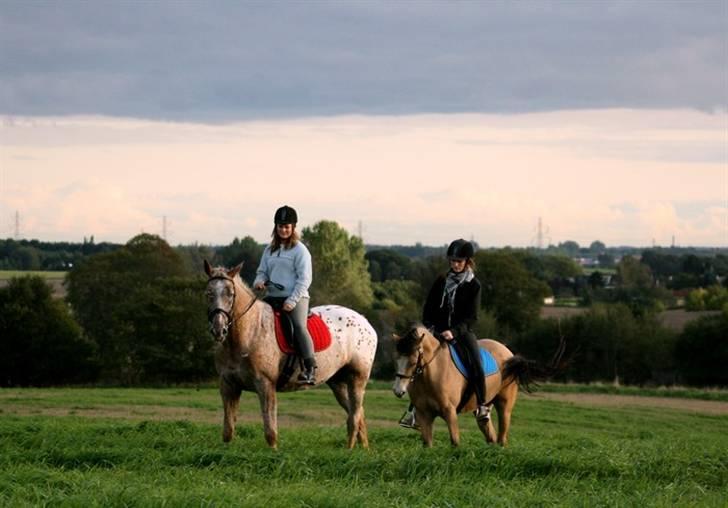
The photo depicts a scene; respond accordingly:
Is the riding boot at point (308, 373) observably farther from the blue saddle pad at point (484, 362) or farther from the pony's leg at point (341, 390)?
the blue saddle pad at point (484, 362)

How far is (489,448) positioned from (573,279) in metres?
124

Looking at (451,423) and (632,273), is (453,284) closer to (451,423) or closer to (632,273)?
(451,423)

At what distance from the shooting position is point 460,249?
553 inches

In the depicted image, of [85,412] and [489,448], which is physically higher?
[489,448]

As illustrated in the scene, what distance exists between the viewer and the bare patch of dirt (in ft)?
125

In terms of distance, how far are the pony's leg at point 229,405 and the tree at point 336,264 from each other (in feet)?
228

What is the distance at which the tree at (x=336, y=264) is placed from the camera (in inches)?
3440

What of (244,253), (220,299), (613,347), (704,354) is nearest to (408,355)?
(220,299)

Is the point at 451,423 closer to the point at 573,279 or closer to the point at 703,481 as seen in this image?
the point at 703,481

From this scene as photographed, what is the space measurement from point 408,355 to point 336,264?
78003 millimetres

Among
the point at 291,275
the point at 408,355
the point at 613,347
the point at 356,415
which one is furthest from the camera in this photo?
the point at 613,347

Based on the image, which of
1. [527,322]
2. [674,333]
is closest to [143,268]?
[527,322]

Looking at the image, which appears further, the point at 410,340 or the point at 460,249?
the point at 460,249

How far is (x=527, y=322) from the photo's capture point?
251 ft
